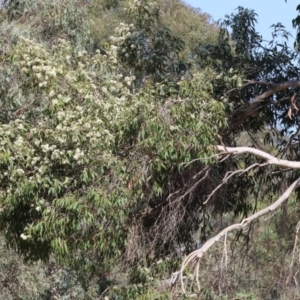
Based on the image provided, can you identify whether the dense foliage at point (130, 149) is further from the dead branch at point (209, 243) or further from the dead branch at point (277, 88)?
the dead branch at point (209, 243)

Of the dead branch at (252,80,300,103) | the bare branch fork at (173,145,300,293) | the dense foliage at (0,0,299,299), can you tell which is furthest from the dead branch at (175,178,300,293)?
the dead branch at (252,80,300,103)

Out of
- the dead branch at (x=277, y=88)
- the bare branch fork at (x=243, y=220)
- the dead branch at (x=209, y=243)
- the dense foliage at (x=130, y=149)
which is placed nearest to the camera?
the dense foliage at (x=130, y=149)

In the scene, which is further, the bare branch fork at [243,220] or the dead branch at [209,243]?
the bare branch fork at [243,220]

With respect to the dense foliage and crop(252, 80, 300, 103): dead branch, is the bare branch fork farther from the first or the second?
crop(252, 80, 300, 103): dead branch

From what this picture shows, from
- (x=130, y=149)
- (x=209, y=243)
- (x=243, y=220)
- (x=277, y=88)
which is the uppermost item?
(x=277, y=88)

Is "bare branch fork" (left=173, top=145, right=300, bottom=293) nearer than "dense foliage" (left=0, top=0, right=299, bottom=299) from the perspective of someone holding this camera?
No

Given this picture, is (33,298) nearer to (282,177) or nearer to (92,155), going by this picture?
(282,177)

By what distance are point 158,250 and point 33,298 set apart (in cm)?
744

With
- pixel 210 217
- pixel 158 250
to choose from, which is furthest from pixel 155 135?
pixel 210 217

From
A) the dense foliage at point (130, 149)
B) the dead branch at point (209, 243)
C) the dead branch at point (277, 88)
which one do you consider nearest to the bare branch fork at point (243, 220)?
the dead branch at point (209, 243)

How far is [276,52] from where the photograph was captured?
9.25m

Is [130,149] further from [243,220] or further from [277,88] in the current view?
[277,88]

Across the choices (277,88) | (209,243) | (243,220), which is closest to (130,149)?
(209,243)

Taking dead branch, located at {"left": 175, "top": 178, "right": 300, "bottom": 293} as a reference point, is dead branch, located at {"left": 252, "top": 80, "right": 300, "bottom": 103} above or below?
above
